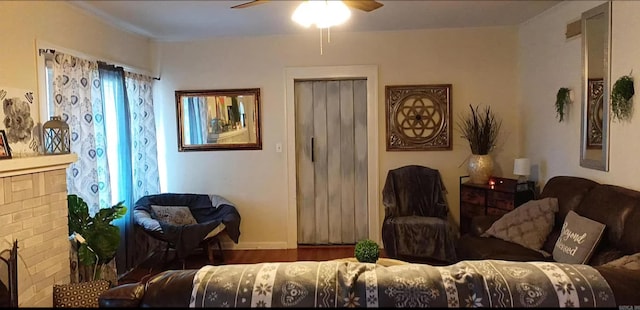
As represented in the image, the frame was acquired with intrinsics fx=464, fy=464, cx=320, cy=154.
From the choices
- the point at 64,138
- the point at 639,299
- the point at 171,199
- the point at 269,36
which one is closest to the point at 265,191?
the point at 171,199

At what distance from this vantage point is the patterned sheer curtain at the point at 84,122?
3.43m

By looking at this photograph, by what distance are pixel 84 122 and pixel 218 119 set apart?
1572mm

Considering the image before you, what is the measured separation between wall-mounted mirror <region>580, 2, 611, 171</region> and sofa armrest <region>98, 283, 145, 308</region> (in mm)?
3170

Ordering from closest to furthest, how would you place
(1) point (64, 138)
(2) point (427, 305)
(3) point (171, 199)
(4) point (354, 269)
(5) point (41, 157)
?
(2) point (427, 305) < (4) point (354, 269) < (5) point (41, 157) < (1) point (64, 138) < (3) point (171, 199)

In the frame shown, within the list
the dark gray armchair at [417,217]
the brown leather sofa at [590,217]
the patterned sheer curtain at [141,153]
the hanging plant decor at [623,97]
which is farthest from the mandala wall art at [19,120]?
the hanging plant decor at [623,97]

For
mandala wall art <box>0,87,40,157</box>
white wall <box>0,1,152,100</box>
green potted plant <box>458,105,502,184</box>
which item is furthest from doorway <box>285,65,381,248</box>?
mandala wall art <box>0,87,40,157</box>

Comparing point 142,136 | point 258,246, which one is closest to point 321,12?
point 142,136

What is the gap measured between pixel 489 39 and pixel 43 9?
3.99 m

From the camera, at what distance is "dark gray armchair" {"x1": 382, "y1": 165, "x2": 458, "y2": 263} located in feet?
13.7

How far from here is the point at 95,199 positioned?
3.71 meters

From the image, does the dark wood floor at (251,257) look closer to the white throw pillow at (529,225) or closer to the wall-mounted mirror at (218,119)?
the wall-mounted mirror at (218,119)

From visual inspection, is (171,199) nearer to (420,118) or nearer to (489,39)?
(420,118)

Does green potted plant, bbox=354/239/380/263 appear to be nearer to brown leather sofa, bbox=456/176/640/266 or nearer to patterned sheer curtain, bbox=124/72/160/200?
A: brown leather sofa, bbox=456/176/640/266

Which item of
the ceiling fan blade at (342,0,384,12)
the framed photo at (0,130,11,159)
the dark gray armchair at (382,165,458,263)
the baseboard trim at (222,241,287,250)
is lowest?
the baseboard trim at (222,241,287,250)
